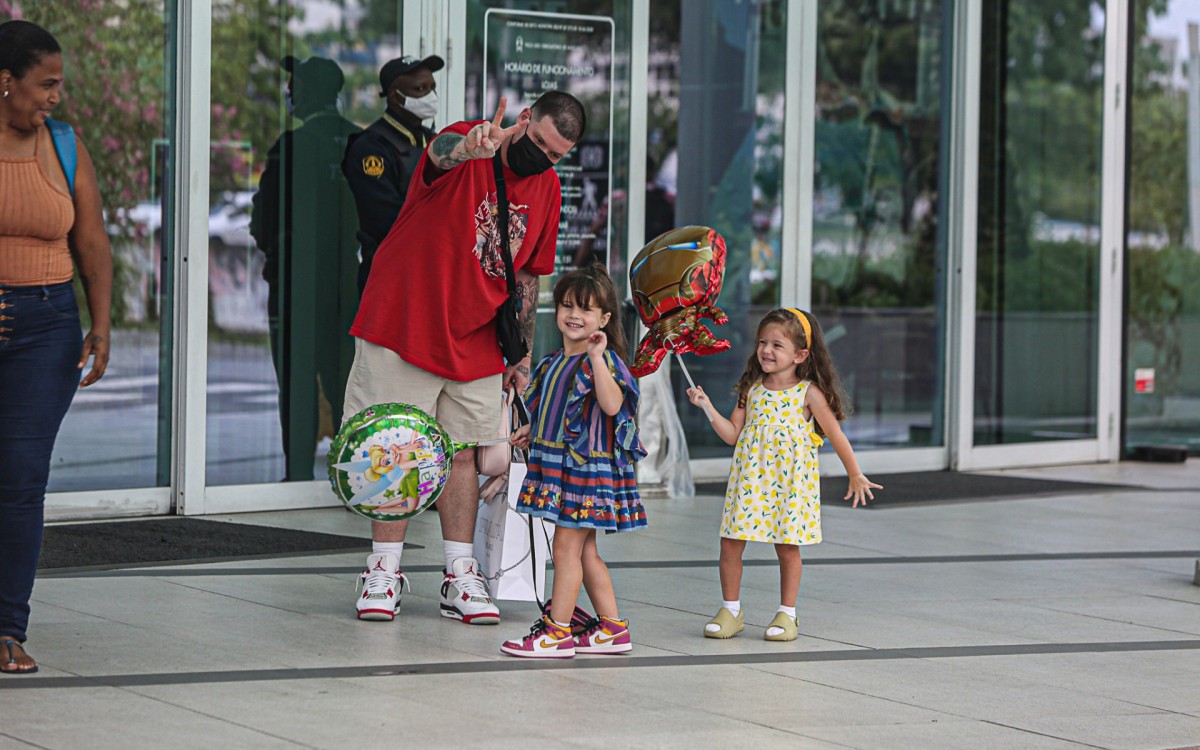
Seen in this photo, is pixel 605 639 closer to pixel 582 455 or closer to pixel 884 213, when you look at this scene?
pixel 582 455

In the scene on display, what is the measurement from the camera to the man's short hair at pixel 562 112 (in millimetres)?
5500

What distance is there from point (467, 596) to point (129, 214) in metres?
3.57

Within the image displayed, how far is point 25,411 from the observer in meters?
4.77

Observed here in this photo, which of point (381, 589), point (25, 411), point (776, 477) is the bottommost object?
point (381, 589)

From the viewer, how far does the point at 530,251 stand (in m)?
5.93

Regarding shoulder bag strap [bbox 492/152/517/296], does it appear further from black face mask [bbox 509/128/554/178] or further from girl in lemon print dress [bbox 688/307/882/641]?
girl in lemon print dress [bbox 688/307/882/641]

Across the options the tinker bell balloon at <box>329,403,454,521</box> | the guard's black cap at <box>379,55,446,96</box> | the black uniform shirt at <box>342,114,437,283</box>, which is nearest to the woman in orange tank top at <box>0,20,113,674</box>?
the tinker bell balloon at <box>329,403,454,521</box>

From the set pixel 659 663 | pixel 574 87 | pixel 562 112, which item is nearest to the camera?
pixel 659 663

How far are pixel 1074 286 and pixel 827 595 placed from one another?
6.61 meters

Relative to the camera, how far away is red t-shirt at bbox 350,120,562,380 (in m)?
5.81

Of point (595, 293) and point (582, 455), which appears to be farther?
point (582, 455)

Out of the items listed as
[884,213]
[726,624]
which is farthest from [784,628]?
[884,213]

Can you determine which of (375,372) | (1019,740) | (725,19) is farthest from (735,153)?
(1019,740)

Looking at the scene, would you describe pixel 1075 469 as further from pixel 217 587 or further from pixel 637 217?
pixel 217 587
